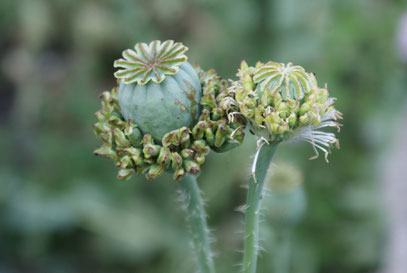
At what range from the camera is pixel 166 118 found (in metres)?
2.01

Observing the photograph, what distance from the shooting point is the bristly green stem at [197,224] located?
2.28 metres

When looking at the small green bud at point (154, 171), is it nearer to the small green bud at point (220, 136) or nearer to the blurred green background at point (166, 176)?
the small green bud at point (220, 136)

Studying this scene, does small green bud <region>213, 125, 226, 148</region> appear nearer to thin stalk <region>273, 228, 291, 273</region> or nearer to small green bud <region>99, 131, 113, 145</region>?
small green bud <region>99, 131, 113, 145</region>

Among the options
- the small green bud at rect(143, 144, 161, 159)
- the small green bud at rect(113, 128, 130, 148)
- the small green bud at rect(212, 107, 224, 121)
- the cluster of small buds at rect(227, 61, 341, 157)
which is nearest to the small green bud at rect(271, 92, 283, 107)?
the cluster of small buds at rect(227, 61, 341, 157)

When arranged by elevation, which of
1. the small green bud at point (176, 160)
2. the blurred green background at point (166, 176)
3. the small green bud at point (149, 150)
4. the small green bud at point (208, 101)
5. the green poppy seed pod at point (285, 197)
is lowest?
the small green bud at point (176, 160)

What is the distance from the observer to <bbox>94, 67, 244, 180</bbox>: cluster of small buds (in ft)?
6.61

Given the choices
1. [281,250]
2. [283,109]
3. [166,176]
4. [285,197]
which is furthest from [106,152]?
[166,176]

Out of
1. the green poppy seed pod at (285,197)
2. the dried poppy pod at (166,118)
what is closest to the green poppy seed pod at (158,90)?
the dried poppy pod at (166,118)

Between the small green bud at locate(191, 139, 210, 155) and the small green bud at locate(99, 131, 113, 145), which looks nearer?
the small green bud at locate(191, 139, 210, 155)

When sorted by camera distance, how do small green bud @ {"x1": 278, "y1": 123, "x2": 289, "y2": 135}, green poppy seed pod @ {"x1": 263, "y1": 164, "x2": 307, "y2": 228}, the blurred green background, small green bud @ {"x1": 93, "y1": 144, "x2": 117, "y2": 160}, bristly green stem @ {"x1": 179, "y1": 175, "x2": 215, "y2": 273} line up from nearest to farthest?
small green bud @ {"x1": 278, "y1": 123, "x2": 289, "y2": 135}, small green bud @ {"x1": 93, "y1": 144, "x2": 117, "y2": 160}, bristly green stem @ {"x1": 179, "y1": 175, "x2": 215, "y2": 273}, green poppy seed pod @ {"x1": 263, "y1": 164, "x2": 307, "y2": 228}, the blurred green background

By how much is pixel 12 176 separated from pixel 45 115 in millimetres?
859

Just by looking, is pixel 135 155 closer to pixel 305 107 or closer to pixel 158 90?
pixel 158 90

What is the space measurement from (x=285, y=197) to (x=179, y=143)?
1.37 metres

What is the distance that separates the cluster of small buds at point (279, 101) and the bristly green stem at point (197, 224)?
449 millimetres
